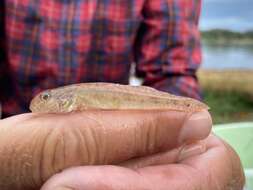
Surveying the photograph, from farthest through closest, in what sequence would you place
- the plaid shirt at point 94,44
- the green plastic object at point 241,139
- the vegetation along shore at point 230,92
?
1. the vegetation along shore at point 230,92
2. the plaid shirt at point 94,44
3. the green plastic object at point 241,139

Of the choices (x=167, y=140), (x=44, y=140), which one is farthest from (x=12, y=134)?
(x=167, y=140)

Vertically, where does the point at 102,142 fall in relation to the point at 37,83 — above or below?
above

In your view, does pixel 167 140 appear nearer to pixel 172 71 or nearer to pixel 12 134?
pixel 12 134

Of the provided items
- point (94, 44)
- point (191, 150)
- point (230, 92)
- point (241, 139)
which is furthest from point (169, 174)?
point (230, 92)

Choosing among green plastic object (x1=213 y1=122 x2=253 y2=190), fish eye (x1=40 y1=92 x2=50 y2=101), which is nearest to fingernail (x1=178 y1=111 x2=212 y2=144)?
fish eye (x1=40 y1=92 x2=50 y2=101)

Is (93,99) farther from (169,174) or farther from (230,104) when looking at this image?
(230,104)

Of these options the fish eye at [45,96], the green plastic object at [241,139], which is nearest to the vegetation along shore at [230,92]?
the green plastic object at [241,139]

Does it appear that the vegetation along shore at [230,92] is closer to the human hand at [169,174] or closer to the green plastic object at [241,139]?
the green plastic object at [241,139]
